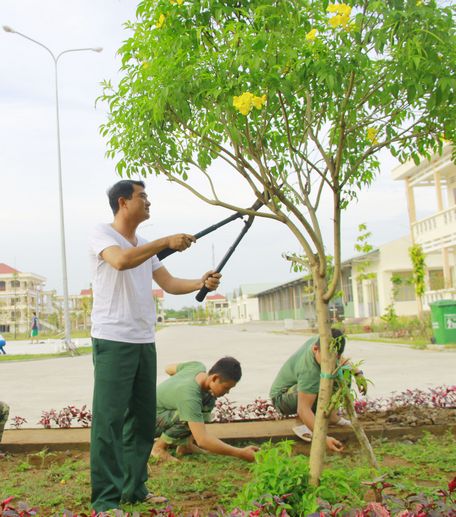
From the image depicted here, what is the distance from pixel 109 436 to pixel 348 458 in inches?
72.5

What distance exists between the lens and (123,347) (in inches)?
133

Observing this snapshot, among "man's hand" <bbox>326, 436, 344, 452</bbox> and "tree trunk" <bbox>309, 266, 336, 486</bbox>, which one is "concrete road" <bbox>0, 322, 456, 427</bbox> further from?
"tree trunk" <bbox>309, 266, 336, 486</bbox>

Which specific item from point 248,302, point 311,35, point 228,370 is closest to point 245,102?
point 311,35

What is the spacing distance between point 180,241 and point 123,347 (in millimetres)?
650

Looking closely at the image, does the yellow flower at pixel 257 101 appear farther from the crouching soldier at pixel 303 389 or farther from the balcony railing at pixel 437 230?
the balcony railing at pixel 437 230

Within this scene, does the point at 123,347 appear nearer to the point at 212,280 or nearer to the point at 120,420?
the point at 120,420

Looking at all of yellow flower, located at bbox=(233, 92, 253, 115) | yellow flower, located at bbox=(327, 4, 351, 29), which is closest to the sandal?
yellow flower, located at bbox=(233, 92, 253, 115)

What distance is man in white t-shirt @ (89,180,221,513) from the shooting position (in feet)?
10.8

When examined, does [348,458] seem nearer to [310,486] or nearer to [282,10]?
[310,486]

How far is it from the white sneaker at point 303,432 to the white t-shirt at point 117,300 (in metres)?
1.78

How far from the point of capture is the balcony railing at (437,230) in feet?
77.9

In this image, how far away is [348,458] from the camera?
14.4 ft

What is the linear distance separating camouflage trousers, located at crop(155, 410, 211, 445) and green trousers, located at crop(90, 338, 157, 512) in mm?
850

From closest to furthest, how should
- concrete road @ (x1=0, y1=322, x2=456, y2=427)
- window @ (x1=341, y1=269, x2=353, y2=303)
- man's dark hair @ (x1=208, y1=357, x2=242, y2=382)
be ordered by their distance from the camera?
man's dark hair @ (x1=208, y1=357, x2=242, y2=382) < concrete road @ (x1=0, y1=322, x2=456, y2=427) < window @ (x1=341, y1=269, x2=353, y2=303)
